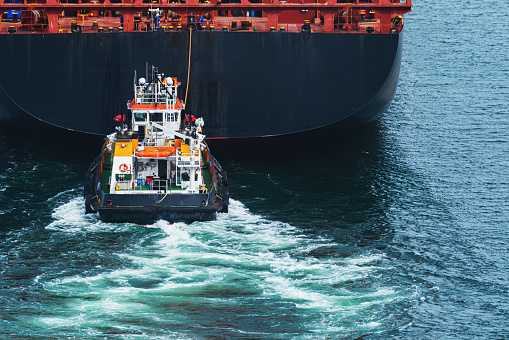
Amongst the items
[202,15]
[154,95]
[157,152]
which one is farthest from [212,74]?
[157,152]

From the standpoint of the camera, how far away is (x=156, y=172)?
4900 centimetres

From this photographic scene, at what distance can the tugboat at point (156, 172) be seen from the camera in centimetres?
4656

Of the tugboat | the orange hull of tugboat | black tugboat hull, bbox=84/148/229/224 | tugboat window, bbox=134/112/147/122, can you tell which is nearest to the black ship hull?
the tugboat

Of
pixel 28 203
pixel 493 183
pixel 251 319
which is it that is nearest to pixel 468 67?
pixel 493 183

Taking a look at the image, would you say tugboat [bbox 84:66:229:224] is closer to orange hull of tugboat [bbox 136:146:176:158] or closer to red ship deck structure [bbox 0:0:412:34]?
orange hull of tugboat [bbox 136:146:176:158]

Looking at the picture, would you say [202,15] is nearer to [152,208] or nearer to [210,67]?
[210,67]

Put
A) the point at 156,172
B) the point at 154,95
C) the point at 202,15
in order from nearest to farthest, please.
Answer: the point at 156,172 → the point at 154,95 → the point at 202,15

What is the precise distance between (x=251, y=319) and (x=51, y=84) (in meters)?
28.7

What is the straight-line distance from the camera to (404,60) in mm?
84312

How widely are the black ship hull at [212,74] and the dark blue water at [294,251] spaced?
3.00m

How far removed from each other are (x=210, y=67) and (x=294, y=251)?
19.8 meters

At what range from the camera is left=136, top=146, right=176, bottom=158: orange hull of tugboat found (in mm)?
48219

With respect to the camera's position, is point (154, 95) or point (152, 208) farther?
point (154, 95)

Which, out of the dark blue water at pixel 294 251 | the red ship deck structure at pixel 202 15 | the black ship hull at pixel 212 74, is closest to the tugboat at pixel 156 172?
the dark blue water at pixel 294 251
